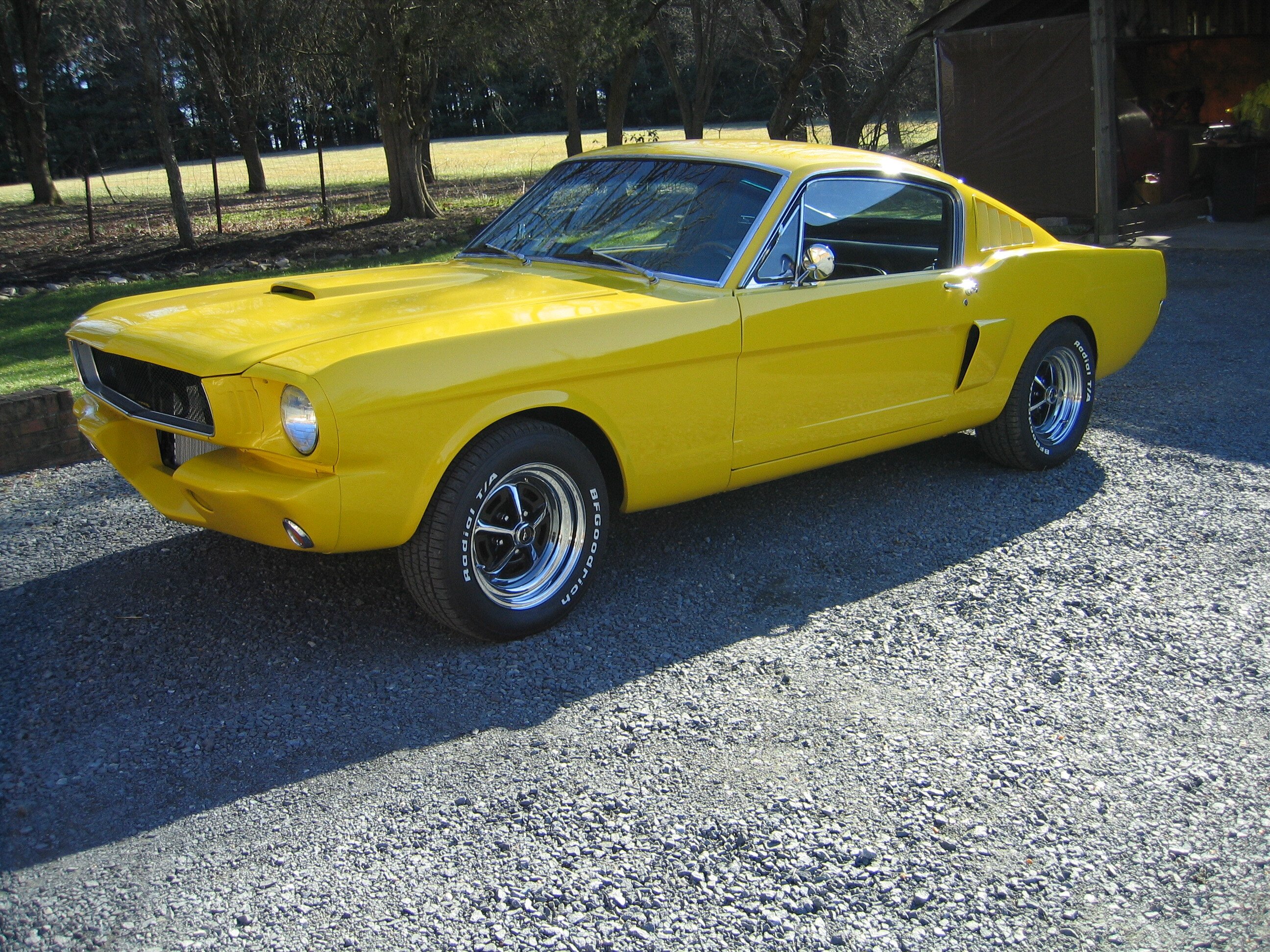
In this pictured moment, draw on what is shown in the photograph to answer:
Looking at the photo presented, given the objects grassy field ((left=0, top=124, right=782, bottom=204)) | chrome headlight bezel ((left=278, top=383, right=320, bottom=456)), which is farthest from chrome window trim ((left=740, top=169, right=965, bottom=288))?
grassy field ((left=0, top=124, right=782, bottom=204))

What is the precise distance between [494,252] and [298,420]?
6.08ft

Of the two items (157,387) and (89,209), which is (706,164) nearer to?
(157,387)

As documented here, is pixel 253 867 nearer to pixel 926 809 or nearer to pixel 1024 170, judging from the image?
pixel 926 809

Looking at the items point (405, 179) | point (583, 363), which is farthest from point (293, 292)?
point (405, 179)

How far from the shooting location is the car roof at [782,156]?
4492 mm

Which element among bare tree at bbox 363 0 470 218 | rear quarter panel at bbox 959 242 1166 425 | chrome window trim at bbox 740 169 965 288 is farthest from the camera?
bare tree at bbox 363 0 470 218

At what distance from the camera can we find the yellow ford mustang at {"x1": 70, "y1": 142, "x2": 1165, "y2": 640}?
10.8 feet

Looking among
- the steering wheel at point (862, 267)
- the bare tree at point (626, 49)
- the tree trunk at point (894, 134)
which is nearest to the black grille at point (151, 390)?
the steering wheel at point (862, 267)

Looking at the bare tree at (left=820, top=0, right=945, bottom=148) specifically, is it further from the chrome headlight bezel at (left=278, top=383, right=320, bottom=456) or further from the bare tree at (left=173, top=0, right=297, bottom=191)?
the chrome headlight bezel at (left=278, top=383, right=320, bottom=456)

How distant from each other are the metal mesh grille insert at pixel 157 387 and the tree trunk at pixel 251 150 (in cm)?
2090

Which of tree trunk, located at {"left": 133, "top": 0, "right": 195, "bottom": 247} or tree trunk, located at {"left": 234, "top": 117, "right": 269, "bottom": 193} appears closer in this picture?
tree trunk, located at {"left": 133, "top": 0, "right": 195, "bottom": 247}

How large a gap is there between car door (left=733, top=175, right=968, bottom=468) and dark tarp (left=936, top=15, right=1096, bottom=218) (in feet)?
30.1

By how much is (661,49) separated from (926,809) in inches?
933

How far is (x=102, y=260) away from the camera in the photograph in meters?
14.4
